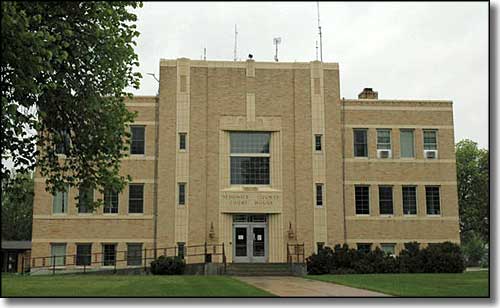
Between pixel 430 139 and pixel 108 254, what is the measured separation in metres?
18.2

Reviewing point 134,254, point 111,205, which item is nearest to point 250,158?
point 111,205

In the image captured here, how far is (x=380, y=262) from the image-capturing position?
105ft

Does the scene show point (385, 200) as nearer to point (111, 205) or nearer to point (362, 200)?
point (362, 200)

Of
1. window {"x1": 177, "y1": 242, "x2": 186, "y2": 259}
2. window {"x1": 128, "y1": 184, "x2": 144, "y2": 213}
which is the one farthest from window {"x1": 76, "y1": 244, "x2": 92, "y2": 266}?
window {"x1": 177, "y1": 242, "x2": 186, "y2": 259}

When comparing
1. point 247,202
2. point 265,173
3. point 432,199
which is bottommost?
point 247,202

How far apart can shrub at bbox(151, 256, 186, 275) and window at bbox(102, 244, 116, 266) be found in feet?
11.5

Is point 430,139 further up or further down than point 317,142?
further up

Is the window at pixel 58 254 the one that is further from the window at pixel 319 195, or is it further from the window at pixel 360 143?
the window at pixel 360 143

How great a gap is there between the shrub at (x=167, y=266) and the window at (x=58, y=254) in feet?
17.6

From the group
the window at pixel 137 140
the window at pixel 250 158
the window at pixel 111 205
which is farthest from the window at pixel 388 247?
the window at pixel 111 205

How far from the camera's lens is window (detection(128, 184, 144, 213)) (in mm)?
35656

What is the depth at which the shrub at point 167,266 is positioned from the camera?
32.1m

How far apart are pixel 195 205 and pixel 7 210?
A: 29927 millimetres

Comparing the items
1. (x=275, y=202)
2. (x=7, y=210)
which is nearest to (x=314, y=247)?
(x=275, y=202)
